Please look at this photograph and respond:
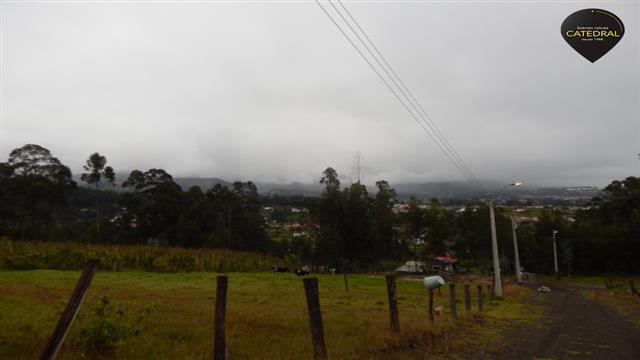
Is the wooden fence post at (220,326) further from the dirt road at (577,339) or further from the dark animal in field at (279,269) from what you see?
the dark animal in field at (279,269)

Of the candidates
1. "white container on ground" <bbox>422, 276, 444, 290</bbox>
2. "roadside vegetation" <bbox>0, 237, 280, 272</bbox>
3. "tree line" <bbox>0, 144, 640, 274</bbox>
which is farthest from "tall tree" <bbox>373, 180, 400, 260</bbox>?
"white container on ground" <bbox>422, 276, 444, 290</bbox>

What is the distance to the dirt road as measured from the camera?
11.1m

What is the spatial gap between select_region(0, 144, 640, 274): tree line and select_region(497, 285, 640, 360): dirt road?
51.8 meters

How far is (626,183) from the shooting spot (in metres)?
79.6

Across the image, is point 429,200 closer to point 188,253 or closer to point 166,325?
point 188,253

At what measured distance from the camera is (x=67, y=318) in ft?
18.4

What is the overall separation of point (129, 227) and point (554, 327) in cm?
6816

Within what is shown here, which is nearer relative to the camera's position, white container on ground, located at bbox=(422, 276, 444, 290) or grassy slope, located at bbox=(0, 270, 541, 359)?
grassy slope, located at bbox=(0, 270, 541, 359)

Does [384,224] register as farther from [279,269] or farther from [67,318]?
[67,318]

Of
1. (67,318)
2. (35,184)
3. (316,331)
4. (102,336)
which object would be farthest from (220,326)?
(35,184)

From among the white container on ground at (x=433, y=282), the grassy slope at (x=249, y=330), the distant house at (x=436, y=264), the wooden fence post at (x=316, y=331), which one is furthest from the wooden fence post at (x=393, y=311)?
the distant house at (x=436, y=264)

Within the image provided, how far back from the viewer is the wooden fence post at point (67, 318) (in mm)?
5520

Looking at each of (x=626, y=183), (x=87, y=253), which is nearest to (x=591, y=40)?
(x=87, y=253)

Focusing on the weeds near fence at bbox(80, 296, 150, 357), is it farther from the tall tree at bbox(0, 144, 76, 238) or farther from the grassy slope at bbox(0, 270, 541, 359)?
the tall tree at bbox(0, 144, 76, 238)
